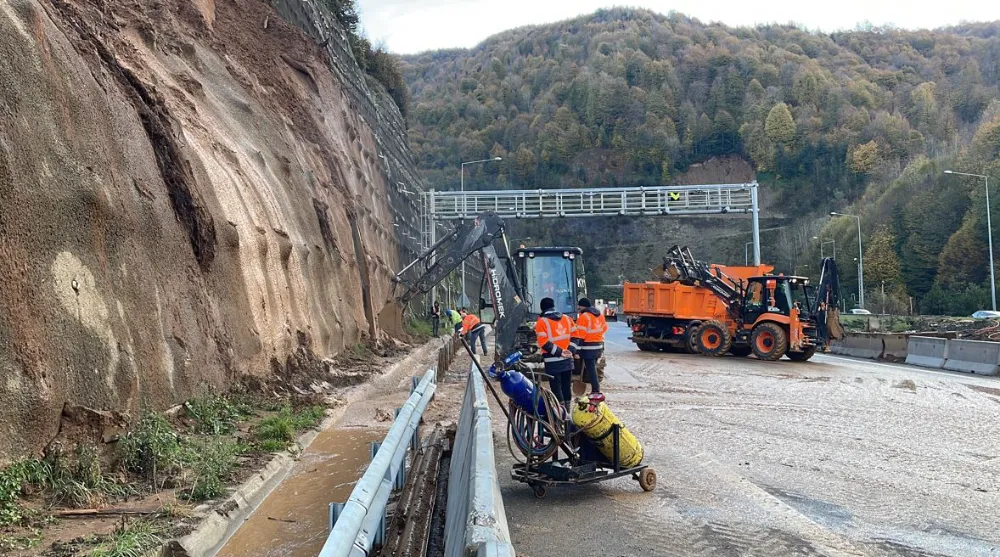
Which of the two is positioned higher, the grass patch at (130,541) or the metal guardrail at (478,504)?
the metal guardrail at (478,504)

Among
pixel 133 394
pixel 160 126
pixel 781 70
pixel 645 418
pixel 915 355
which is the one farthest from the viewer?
pixel 781 70

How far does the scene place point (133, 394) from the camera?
7957 mm

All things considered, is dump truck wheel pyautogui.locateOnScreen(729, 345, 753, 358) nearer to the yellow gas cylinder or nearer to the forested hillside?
the yellow gas cylinder

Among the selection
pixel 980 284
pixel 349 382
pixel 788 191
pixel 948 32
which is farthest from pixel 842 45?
pixel 349 382

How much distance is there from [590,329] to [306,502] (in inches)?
227

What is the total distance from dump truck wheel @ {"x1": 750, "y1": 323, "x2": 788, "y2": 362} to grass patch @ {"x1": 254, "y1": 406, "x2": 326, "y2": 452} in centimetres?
1615

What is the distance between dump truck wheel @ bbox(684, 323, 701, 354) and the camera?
2630 centimetres

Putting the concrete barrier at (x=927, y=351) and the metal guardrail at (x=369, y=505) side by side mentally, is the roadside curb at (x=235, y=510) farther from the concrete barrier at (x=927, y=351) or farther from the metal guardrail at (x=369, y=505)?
the concrete barrier at (x=927, y=351)

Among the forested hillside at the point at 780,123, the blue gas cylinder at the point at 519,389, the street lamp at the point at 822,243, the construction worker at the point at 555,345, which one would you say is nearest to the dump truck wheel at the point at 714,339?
the construction worker at the point at 555,345

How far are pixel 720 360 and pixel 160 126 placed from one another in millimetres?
17850

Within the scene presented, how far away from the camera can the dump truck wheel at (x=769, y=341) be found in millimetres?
23406

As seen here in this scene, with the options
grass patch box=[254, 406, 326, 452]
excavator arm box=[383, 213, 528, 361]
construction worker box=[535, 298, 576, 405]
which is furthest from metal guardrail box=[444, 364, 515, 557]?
excavator arm box=[383, 213, 528, 361]

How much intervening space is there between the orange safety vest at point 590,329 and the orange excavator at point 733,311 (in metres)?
12.9

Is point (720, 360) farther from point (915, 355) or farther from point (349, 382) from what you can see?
point (349, 382)
